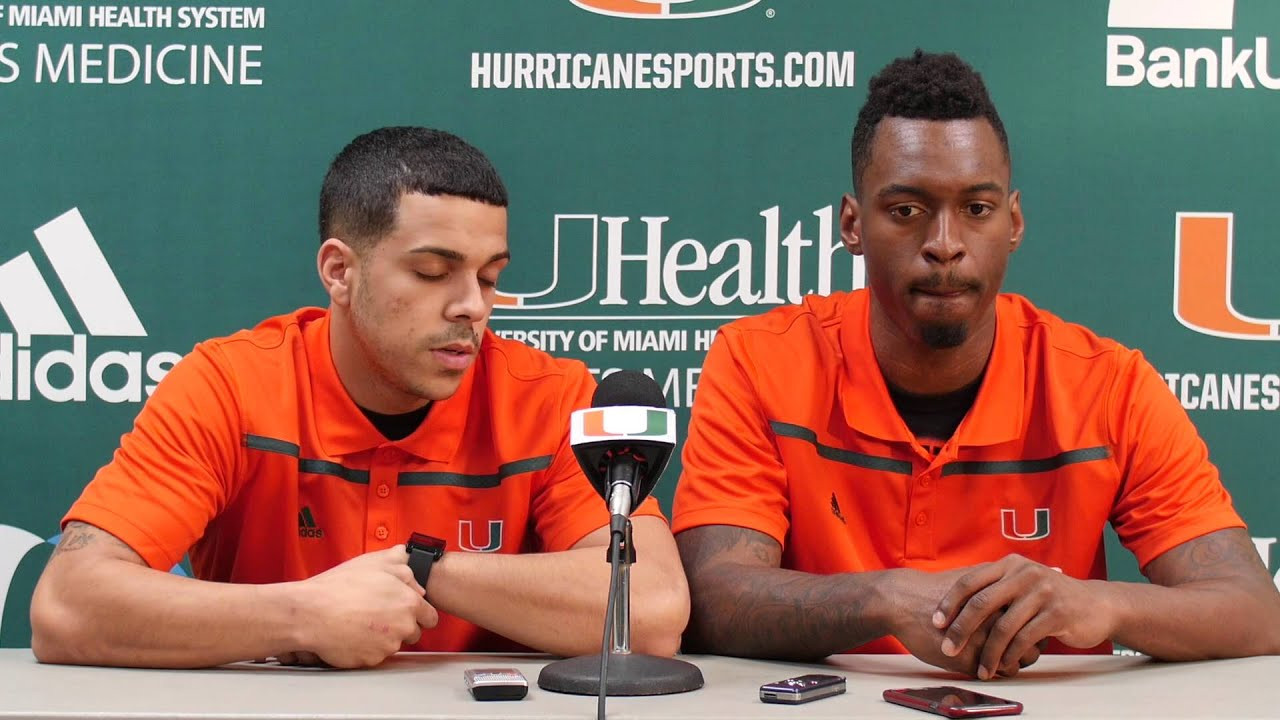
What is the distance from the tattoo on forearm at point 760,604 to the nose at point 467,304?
45cm

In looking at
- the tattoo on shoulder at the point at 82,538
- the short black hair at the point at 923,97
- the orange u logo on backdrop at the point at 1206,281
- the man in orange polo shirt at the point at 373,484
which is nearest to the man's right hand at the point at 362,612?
the man in orange polo shirt at the point at 373,484

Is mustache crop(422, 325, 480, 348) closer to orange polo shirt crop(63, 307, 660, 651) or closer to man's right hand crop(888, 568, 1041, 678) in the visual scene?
orange polo shirt crop(63, 307, 660, 651)

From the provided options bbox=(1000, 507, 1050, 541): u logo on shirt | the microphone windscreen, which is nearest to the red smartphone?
the microphone windscreen

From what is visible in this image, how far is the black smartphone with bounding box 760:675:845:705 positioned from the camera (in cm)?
127

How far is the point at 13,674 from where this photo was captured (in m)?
1.42

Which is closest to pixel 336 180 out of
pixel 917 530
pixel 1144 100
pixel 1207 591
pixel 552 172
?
pixel 552 172

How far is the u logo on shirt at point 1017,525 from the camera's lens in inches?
76.7

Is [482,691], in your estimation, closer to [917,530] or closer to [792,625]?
[792,625]

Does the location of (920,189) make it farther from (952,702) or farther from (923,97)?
(952,702)

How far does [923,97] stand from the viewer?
1.95 m

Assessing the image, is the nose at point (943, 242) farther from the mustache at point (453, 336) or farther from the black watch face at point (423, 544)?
the black watch face at point (423, 544)

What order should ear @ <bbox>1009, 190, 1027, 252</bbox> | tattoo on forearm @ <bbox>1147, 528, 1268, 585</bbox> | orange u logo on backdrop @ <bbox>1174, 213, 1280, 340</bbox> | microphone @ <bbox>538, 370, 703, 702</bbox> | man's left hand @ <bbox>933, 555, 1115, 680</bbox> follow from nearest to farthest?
microphone @ <bbox>538, 370, 703, 702</bbox> < man's left hand @ <bbox>933, 555, 1115, 680</bbox> < tattoo on forearm @ <bbox>1147, 528, 1268, 585</bbox> < ear @ <bbox>1009, 190, 1027, 252</bbox> < orange u logo on backdrop @ <bbox>1174, 213, 1280, 340</bbox>

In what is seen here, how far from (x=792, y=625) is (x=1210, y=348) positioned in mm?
1315

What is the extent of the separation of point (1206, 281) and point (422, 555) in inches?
65.9
